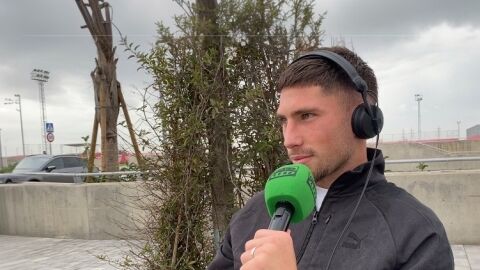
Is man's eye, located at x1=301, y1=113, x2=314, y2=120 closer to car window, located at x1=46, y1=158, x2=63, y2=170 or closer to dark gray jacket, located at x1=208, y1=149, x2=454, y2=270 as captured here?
dark gray jacket, located at x1=208, y1=149, x2=454, y2=270

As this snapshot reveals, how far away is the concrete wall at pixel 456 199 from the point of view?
21.6 feet

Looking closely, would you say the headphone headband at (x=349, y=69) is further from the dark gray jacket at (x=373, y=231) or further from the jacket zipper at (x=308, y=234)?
the jacket zipper at (x=308, y=234)

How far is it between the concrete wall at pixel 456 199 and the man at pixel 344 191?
541cm

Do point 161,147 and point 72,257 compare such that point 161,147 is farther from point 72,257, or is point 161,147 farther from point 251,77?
point 72,257

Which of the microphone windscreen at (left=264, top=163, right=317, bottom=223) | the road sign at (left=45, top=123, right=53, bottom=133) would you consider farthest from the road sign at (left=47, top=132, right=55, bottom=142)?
the microphone windscreen at (left=264, top=163, right=317, bottom=223)

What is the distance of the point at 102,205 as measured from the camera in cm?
813

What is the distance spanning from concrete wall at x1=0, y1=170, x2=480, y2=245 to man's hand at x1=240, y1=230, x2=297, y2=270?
16.3 feet

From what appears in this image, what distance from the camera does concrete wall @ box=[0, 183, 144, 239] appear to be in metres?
8.10

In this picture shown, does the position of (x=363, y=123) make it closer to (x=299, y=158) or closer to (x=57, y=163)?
(x=299, y=158)

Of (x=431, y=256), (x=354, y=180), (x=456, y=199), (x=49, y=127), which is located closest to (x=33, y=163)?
(x=49, y=127)

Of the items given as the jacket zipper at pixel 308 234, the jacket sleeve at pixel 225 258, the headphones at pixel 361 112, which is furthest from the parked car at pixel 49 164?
the headphones at pixel 361 112

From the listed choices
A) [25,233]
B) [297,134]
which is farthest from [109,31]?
[297,134]

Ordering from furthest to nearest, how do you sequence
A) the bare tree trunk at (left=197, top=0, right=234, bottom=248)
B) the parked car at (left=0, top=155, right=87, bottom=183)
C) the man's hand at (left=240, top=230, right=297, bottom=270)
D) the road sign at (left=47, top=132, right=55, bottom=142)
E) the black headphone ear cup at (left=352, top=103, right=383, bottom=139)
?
1. the road sign at (left=47, top=132, right=55, bottom=142)
2. the parked car at (left=0, top=155, right=87, bottom=183)
3. the bare tree trunk at (left=197, top=0, right=234, bottom=248)
4. the black headphone ear cup at (left=352, top=103, right=383, bottom=139)
5. the man's hand at (left=240, top=230, right=297, bottom=270)

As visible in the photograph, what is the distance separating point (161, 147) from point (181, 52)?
0.78 metres
